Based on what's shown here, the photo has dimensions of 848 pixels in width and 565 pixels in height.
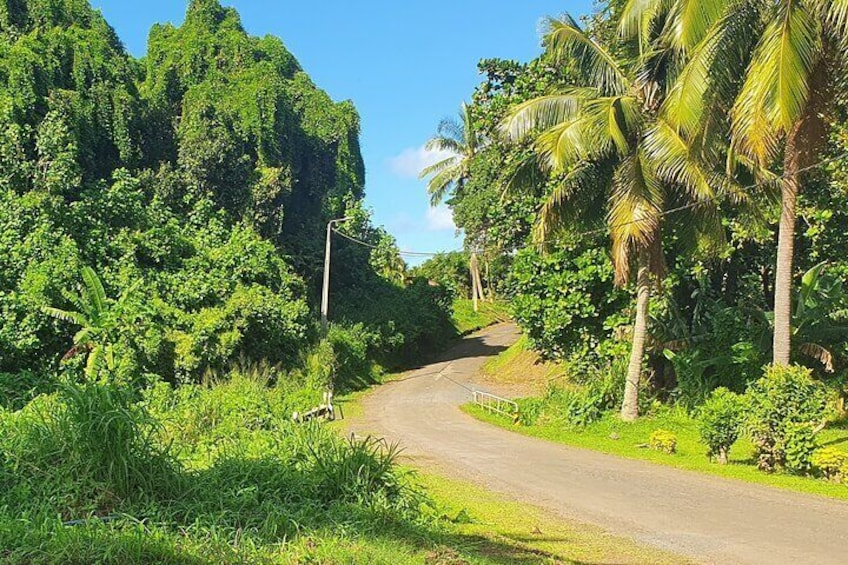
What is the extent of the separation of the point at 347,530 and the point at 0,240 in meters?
18.6

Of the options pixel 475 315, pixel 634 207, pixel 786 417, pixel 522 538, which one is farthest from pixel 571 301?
pixel 475 315

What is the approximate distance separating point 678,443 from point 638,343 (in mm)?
2632

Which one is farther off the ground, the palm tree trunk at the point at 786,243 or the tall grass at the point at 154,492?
the palm tree trunk at the point at 786,243

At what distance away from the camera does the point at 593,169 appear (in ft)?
51.0

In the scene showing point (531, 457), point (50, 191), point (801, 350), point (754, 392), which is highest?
point (50, 191)

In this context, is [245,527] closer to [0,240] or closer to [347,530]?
[347,530]

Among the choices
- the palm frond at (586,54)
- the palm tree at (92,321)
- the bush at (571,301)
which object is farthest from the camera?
the bush at (571,301)

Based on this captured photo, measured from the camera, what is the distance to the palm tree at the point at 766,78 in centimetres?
1008

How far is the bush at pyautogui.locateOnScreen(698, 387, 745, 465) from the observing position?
1148 centimetres

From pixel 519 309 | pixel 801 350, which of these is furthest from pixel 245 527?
pixel 519 309

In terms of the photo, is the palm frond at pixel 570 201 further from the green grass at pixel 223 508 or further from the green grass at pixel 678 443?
the green grass at pixel 223 508

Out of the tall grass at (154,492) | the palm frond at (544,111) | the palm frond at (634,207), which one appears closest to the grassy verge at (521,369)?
the palm frond at (634,207)

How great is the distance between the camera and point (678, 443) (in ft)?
45.6

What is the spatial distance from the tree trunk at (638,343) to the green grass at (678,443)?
0.36 meters
